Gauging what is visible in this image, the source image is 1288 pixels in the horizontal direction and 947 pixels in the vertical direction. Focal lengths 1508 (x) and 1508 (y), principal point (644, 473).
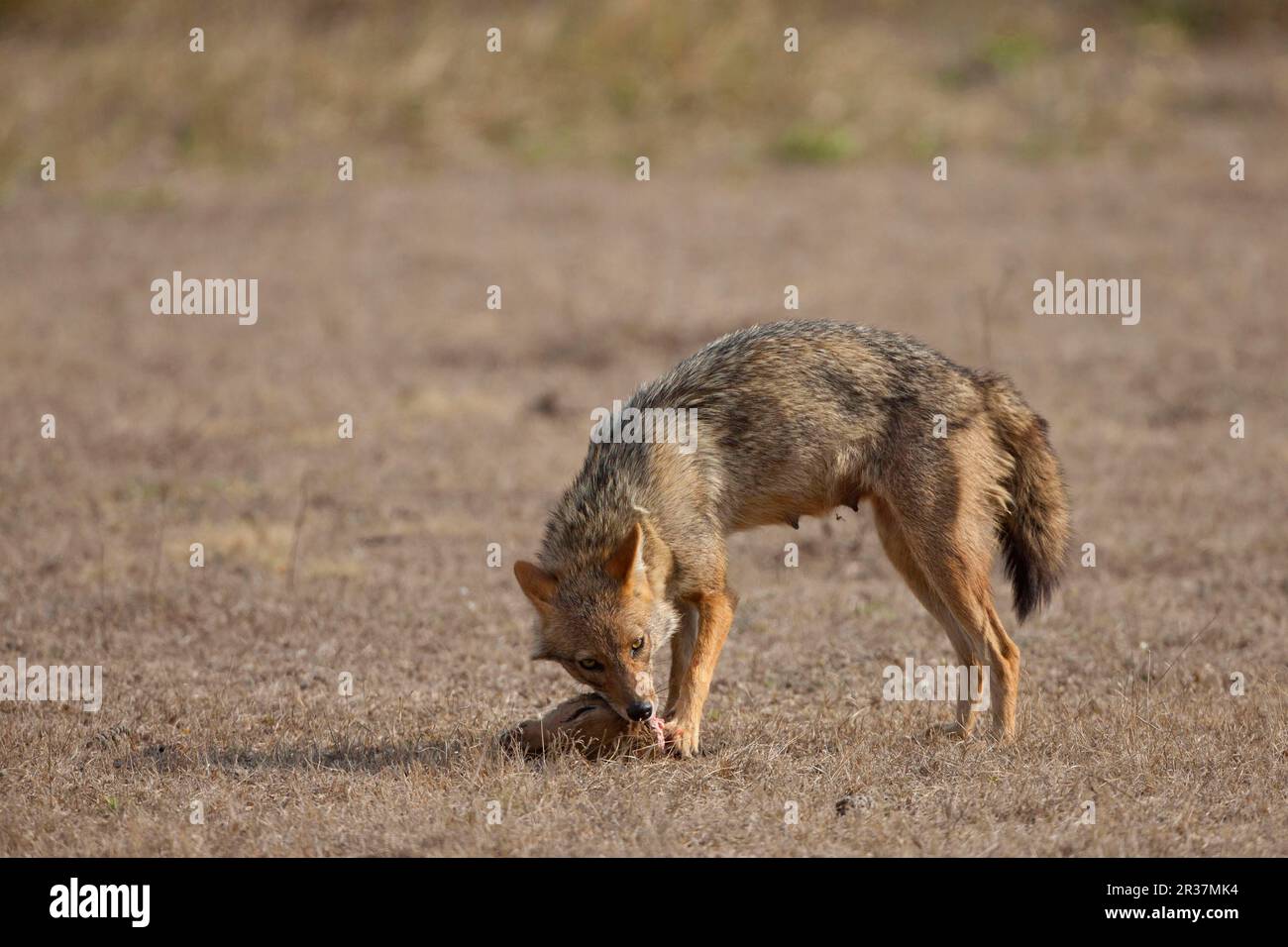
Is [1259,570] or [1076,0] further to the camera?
[1076,0]

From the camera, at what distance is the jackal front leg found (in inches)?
283

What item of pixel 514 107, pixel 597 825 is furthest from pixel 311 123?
pixel 597 825

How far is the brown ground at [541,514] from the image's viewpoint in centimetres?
661

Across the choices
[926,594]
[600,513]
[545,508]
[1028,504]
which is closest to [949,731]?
[926,594]

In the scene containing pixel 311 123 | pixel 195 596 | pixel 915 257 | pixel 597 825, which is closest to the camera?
pixel 597 825

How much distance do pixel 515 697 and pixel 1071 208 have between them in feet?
50.9

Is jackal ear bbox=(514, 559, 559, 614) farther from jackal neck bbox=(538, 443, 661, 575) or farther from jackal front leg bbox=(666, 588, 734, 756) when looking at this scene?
jackal front leg bbox=(666, 588, 734, 756)

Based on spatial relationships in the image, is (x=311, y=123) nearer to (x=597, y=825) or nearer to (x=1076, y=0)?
(x=1076, y=0)

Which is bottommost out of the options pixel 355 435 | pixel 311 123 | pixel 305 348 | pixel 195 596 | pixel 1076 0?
pixel 195 596

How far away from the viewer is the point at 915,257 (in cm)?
1950

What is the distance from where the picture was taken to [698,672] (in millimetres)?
7336

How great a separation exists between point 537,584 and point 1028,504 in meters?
2.66

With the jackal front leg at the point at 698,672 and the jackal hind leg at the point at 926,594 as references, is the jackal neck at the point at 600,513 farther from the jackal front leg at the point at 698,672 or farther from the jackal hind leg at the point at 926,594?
the jackal hind leg at the point at 926,594

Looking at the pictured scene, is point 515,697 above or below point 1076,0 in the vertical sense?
below
